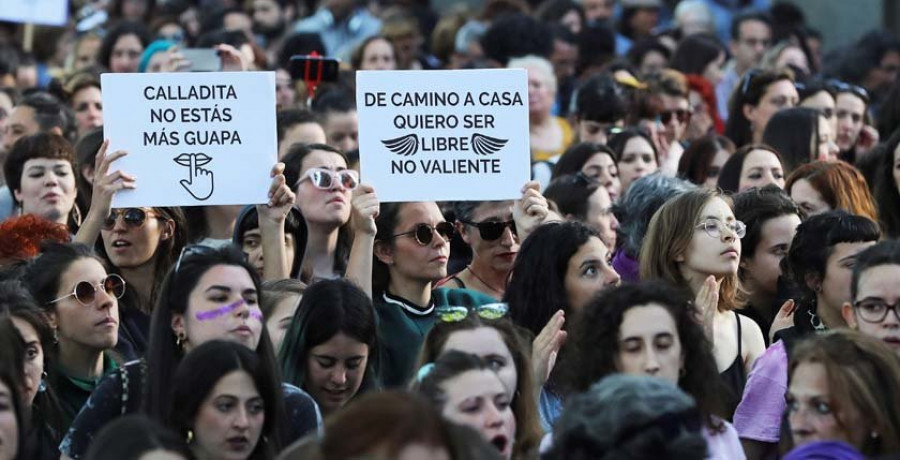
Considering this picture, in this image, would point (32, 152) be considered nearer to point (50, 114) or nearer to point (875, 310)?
point (50, 114)

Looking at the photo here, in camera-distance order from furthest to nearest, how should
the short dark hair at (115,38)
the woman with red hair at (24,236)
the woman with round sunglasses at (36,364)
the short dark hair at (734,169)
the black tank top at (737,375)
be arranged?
the short dark hair at (115,38)
the short dark hair at (734,169)
the woman with red hair at (24,236)
the black tank top at (737,375)
the woman with round sunglasses at (36,364)

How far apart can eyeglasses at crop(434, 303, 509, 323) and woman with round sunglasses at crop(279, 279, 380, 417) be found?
290mm

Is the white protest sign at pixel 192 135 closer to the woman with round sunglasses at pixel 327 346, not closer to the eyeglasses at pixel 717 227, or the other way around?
the woman with round sunglasses at pixel 327 346

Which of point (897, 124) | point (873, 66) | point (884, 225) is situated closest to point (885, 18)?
point (873, 66)

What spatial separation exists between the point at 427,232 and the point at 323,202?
55 centimetres

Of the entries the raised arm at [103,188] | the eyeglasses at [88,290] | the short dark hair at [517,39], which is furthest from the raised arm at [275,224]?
the short dark hair at [517,39]

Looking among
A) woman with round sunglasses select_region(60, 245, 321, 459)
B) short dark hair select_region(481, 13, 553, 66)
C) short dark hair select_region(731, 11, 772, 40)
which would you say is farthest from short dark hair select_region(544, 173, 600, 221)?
short dark hair select_region(731, 11, 772, 40)

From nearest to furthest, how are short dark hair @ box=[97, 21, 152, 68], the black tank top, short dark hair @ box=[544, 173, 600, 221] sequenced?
the black tank top → short dark hair @ box=[544, 173, 600, 221] → short dark hair @ box=[97, 21, 152, 68]

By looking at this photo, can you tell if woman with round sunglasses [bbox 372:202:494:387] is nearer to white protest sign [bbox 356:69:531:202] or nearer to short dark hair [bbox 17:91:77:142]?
white protest sign [bbox 356:69:531:202]

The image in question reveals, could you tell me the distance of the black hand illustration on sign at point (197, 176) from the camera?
7965 millimetres

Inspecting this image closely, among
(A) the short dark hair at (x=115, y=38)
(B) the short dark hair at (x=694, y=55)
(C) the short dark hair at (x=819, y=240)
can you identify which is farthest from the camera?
(B) the short dark hair at (x=694, y=55)

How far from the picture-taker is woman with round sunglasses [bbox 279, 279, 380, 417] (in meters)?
Answer: 7.05

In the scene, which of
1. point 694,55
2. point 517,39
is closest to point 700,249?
point 517,39

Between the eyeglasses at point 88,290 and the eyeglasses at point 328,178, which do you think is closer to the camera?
the eyeglasses at point 88,290
